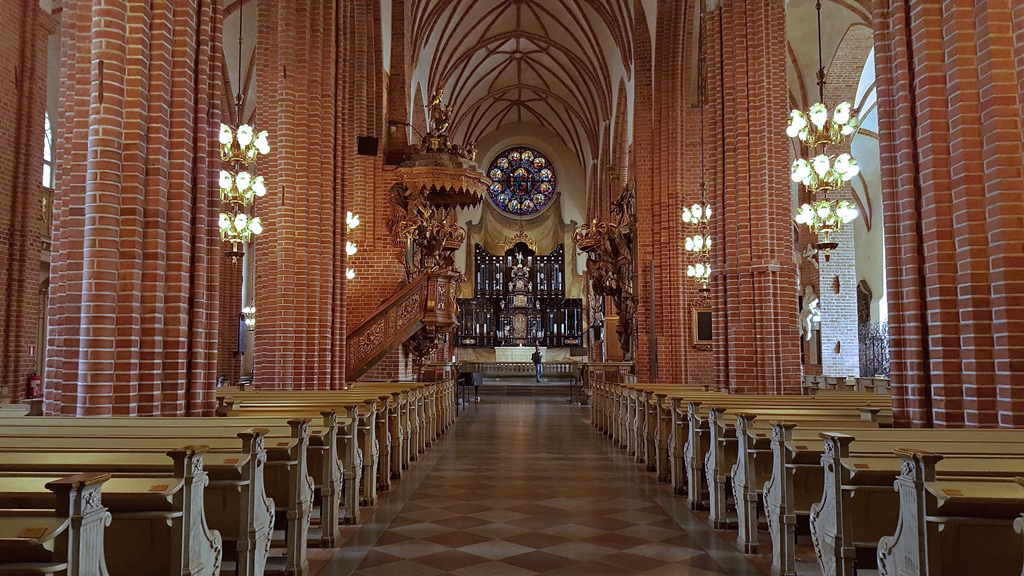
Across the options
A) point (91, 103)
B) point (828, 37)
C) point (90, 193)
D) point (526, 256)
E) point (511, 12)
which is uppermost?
point (511, 12)

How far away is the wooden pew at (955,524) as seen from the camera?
2.95 meters

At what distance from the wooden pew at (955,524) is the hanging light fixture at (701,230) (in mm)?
10683

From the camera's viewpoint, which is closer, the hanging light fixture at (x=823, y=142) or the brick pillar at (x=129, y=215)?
the brick pillar at (x=129, y=215)

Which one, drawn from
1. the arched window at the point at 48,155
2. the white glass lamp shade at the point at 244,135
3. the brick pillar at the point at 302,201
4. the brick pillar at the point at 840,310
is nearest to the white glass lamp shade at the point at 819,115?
the brick pillar at the point at 302,201

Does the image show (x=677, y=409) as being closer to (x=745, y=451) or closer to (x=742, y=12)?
(x=745, y=451)

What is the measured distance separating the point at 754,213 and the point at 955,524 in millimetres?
8110

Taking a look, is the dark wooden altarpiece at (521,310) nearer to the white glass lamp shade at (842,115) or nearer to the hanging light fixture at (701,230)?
the hanging light fixture at (701,230)

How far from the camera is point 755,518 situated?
557cm

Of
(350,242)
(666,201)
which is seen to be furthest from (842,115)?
(350,242)

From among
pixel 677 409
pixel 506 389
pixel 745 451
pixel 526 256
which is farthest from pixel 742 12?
pixel 526 256

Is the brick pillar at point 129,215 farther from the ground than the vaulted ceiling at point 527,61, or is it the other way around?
the vaulted ceiling at point 527,61

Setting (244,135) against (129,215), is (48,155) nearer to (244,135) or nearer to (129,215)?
(244,135)

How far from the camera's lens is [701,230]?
49.8 ft

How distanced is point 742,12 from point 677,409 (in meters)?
6.57
